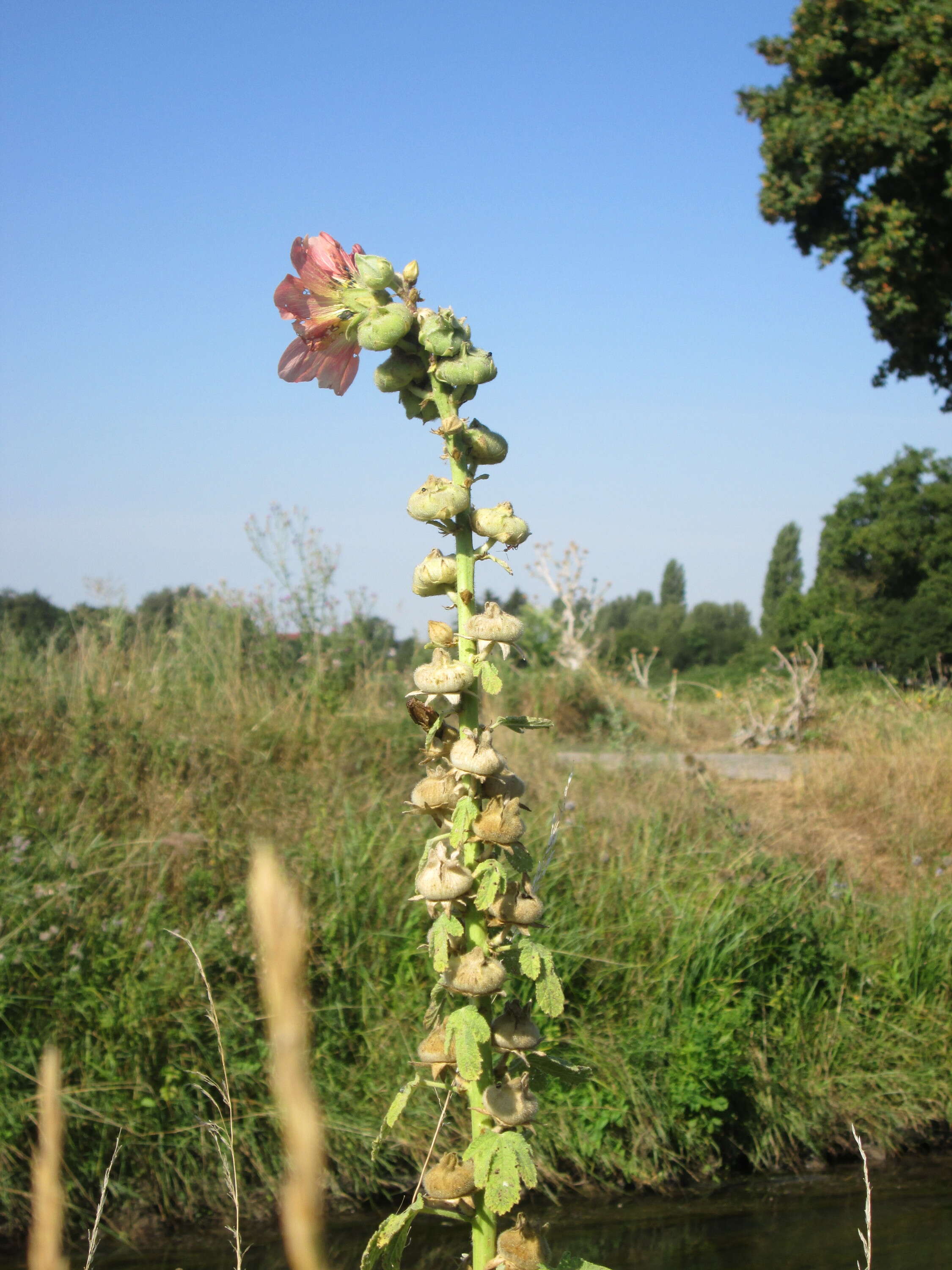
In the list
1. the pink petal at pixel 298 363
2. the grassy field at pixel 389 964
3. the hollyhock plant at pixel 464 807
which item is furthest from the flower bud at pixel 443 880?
the grassy field at pixel 389 964

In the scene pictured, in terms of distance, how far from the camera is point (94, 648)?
629 centimetres

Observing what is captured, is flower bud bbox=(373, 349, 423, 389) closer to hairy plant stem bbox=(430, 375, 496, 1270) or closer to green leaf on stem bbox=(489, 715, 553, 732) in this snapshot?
hairy plant stem bbox=(430, 375, 496, 1270)

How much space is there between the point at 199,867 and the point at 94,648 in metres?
2.67

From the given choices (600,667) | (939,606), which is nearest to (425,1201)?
(600,667)

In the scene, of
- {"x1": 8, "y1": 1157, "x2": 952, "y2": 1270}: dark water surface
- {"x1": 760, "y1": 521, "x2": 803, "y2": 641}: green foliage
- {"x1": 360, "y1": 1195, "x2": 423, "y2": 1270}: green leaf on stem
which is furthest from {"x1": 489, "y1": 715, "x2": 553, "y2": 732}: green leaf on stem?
{"x1": 760, "y1": 521, "x2": 803, "y2": 641}: green foliage

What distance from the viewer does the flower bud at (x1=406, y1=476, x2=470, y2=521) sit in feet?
3.60

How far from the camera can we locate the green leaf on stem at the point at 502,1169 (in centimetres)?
102

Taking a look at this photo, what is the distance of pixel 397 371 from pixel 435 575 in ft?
0.78

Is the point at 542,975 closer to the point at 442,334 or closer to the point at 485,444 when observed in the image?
the point at 485,444

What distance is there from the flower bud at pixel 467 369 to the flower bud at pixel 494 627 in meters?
0.24

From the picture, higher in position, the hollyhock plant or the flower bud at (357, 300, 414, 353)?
the flower bud at (357, 300, 414, 353)

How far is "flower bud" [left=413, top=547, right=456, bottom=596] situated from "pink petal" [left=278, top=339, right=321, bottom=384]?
0.29m

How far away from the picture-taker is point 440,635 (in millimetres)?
1137

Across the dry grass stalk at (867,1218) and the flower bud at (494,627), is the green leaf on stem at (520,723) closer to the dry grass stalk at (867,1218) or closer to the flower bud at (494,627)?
the flower bud at (494,627)
